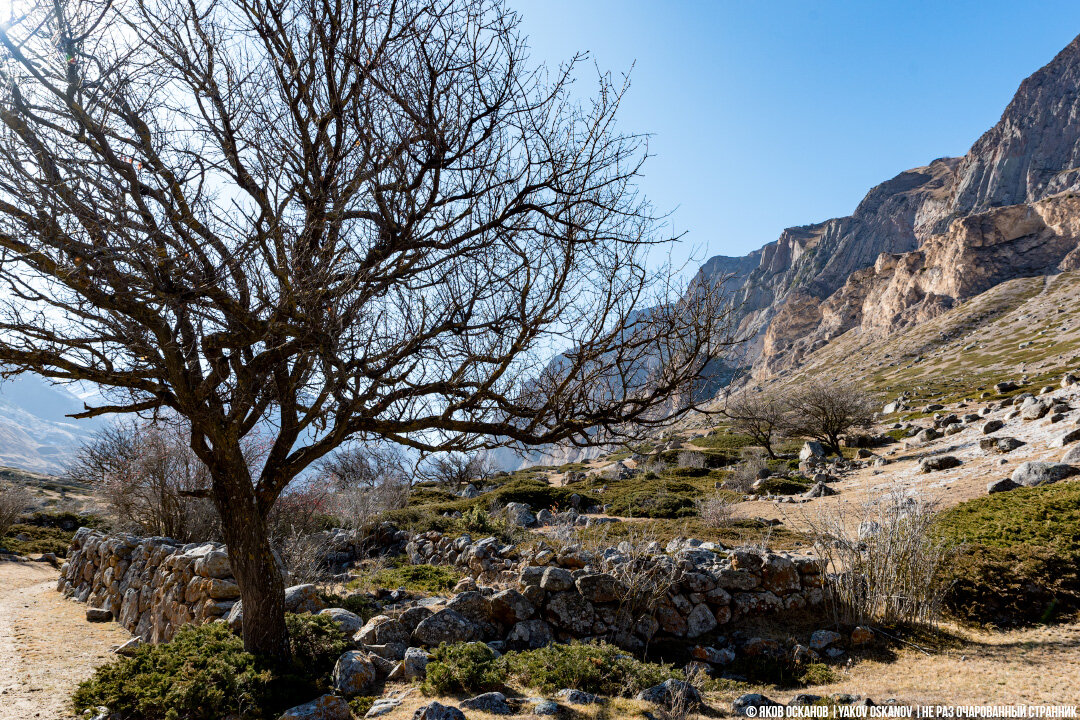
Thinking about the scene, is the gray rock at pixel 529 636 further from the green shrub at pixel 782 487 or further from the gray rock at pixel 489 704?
the green shrub at pixel 782 487

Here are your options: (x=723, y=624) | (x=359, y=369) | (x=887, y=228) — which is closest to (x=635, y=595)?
(x=723, y=624)

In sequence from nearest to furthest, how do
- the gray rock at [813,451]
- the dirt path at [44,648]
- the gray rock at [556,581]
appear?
the dirt path at [44,648] → the gray rock at [556,581] → the gray rock at [813,451]

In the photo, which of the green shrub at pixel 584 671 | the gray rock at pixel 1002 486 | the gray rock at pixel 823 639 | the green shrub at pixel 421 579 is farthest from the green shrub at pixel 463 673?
the gray rock at pixel 1002 486

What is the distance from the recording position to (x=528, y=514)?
55.9 feet

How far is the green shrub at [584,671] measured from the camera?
4.86 m

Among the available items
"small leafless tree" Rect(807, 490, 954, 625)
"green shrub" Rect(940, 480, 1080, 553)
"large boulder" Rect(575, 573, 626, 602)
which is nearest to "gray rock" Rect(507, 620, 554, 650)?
"large boulder" Rect(575, 573, 626, 602)

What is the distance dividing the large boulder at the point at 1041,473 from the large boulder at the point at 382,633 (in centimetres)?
→ 1114

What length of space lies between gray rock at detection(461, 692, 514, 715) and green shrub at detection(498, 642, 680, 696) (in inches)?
24.9

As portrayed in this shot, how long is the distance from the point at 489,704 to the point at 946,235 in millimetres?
109974

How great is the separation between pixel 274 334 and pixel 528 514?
46.7 feet

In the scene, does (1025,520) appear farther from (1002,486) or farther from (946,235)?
(946,235)

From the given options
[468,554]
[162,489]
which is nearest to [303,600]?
[468,554]

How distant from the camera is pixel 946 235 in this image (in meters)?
88.8

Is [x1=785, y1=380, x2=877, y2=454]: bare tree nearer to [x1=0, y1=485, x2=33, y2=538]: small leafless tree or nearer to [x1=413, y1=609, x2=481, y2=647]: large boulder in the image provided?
[x1=413, y1=609, x2=481, y2=647]: large boulder
